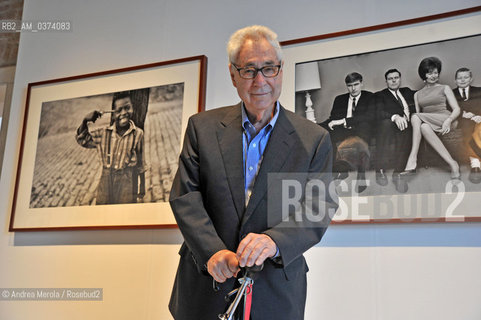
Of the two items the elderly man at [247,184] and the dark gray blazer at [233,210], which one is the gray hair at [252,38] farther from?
the dark gray blazer at [233,210]

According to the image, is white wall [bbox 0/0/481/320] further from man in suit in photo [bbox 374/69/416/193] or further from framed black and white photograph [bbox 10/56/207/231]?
man in suit in photo [bbox 374/69/416/193]

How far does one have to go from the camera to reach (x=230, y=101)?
2.60 meters

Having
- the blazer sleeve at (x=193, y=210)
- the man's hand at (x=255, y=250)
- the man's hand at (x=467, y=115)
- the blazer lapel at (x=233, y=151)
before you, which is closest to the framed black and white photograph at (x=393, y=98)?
the man's hand at (x=467, y=115)

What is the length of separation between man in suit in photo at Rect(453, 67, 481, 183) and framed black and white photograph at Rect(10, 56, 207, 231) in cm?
120

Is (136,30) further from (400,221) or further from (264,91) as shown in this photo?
(400,221)

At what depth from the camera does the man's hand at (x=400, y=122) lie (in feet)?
7.14

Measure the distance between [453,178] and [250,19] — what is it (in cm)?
127

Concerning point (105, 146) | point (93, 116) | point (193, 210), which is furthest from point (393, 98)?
point (93, 116)

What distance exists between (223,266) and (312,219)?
1.05ft

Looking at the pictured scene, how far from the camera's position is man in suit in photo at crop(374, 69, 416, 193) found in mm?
2153

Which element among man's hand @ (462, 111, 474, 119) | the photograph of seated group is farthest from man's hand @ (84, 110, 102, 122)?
man's hand @ (462, 111, 474, 119)

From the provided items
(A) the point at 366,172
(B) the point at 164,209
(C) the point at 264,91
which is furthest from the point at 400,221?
(B) the point at 164,209

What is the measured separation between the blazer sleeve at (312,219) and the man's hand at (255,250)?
34mm

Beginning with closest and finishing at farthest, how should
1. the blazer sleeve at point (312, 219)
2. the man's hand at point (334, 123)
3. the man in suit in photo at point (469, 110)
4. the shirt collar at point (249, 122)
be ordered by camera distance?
the blazer sleeve at point (312, 219) → the shirt collar at point (249, 122) → the man in suit in photo at point (469, 110) → the man's hand at point (334, 123)
